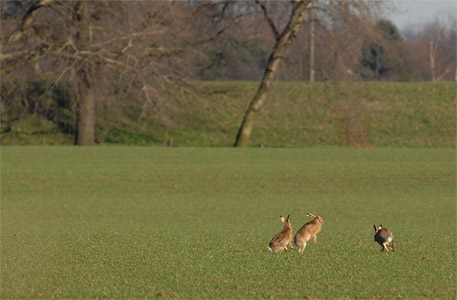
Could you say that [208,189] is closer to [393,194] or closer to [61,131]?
[393,194]

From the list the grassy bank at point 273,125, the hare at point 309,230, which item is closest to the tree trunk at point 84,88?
the grassy bank at point 273,125

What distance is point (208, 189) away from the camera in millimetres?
19344

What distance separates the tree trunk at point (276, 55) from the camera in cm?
2900

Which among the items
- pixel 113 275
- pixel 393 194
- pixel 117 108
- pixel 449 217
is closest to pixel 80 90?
Result: pixel 117 108

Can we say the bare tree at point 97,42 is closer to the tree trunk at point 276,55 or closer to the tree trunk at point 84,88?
the tree trunk at point 84,88

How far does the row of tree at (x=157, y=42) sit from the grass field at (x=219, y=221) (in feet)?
11.8

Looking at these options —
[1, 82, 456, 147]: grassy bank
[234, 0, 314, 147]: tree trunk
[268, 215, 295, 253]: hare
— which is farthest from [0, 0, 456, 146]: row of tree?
[268, 215, 295, 253]: hare

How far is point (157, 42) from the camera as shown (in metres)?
29.0

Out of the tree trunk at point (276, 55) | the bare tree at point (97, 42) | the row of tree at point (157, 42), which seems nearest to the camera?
the bare tree at point (97, 42)

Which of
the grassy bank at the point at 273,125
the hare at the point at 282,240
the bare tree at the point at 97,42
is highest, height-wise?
the bare tree at the point at 97,42

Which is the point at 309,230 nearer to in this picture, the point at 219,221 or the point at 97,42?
the point at 219,221

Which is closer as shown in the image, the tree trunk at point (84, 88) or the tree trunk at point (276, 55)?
the tree trunk at point (84, 88)

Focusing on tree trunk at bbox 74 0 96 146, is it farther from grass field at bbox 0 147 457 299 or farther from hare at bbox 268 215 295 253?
hare at bbox 268 215 295 253

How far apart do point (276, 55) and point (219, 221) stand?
1735 centimetres
